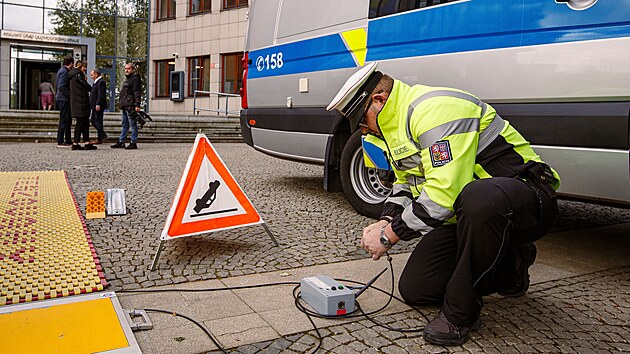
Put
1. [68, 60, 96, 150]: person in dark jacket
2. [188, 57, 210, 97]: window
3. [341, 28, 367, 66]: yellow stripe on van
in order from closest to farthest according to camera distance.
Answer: [341, 28, 367, 66]: yellow stripe on van, [68, 60, 96, 150]: person in dark jacket, [188, 57, 210, 97]: window

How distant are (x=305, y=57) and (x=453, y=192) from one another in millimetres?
3728

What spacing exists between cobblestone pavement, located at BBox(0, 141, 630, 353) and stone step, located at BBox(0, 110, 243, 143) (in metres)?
8.86

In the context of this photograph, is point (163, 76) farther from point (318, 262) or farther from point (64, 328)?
point (64, 328)

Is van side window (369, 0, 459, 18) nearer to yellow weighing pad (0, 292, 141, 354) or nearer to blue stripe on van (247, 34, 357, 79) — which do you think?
blue stripe on van (247, 34, 357, 79)

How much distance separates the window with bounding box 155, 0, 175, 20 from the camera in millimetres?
32094

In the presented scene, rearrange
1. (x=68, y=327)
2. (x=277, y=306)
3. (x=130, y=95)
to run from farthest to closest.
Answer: (x=130, y=95)
(x=277, y=306)
(x=68, y=327)

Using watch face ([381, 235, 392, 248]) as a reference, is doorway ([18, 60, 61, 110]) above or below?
above

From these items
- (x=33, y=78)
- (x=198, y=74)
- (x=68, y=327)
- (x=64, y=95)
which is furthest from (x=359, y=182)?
(x=198, y=74)

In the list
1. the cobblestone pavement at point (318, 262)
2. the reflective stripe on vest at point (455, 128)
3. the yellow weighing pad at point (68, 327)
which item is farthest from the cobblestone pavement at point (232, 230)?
the reflective stripe on vest at point (455, 128)

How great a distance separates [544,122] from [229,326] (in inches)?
95.9

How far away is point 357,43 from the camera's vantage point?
549cm

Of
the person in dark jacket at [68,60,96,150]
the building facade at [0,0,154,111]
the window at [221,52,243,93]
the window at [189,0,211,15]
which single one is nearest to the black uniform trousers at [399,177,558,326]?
the person in dark jacket at [68,60,96,150]

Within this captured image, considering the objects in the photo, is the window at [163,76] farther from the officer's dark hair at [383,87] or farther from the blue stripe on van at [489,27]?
the officer's dark hair at [383,87]

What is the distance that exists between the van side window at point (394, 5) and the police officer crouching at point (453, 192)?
1968 mm
